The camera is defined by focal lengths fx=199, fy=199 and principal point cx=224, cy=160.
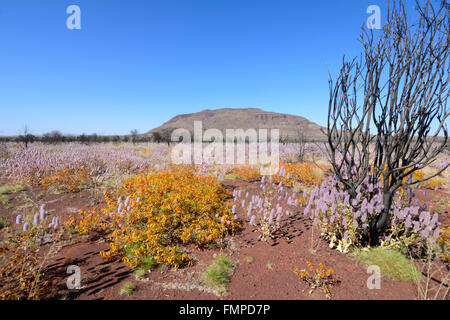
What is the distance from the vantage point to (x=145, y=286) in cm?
296

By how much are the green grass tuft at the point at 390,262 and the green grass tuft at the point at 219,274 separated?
2.11 metres

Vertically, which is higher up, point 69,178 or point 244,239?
point 69,178

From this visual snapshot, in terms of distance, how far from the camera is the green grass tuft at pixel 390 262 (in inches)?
112

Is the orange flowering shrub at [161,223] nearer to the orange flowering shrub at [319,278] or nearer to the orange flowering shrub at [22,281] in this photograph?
the orange flowering shrub at [22,281]

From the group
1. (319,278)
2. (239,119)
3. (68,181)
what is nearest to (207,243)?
(319,278)

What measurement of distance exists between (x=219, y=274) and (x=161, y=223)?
1.63 metres

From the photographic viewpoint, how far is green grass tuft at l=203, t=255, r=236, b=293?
2.96m

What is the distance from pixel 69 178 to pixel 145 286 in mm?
7224

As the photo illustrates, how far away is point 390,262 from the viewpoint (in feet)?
9.87

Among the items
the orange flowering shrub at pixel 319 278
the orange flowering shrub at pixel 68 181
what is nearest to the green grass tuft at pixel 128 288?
the orange flowering shrub at pixel 319 278

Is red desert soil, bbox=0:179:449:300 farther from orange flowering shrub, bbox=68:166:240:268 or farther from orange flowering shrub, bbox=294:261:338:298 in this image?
orange flowering shrub, bbox=68:166:240:268
